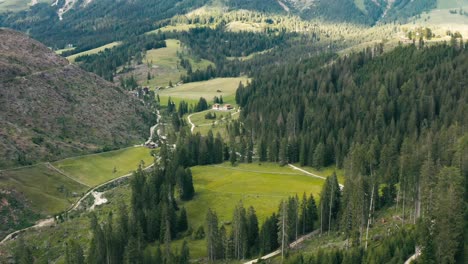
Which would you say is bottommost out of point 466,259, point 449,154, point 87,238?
point 87,238

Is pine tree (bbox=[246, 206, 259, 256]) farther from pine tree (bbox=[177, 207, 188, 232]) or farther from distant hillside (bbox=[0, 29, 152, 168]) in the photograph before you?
distant hillside (bbox=[0, 29, 152, 168])

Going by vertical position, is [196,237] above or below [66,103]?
below

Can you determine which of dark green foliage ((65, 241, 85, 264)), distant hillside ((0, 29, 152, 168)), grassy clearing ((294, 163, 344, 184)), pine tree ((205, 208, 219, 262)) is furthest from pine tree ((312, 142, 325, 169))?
dark green foliage ((65, 241, 85, 264))

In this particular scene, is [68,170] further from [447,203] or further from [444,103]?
[444,103]

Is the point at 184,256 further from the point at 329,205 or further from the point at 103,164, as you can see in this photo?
the point at 103,164

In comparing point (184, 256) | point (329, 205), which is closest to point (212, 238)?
point (184, 256)

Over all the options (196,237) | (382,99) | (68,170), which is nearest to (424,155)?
(196,237)
